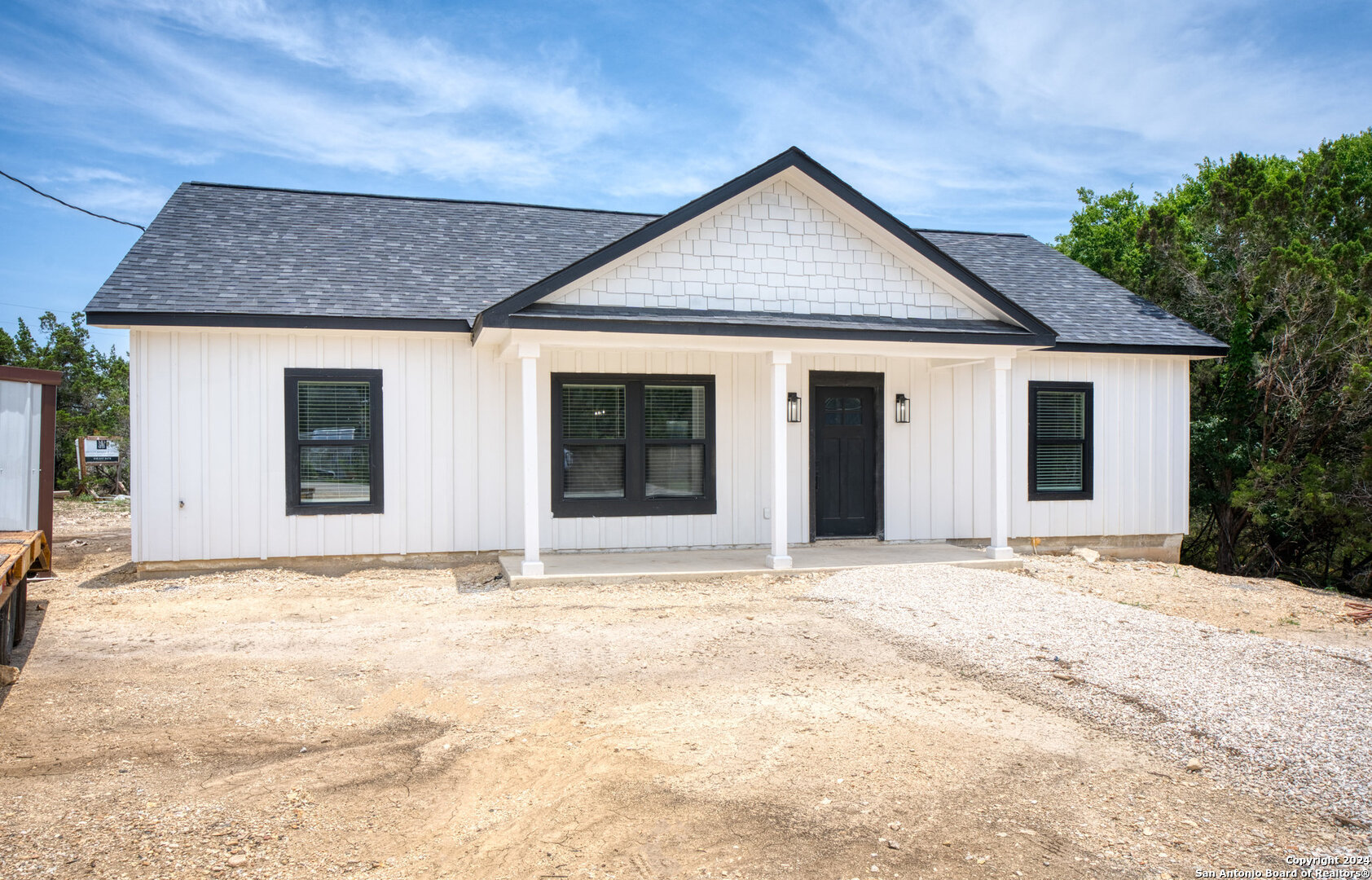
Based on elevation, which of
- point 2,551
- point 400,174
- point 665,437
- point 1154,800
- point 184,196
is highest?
point 400,174

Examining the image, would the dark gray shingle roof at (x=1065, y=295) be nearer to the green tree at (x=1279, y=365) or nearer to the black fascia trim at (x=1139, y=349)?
the black fascia trim at (x=1139, y=349)

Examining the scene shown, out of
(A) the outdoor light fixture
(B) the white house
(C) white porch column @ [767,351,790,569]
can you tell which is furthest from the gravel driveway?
(A) the outdoor light fixture

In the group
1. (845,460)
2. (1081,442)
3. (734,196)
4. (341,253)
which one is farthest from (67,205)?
(1081,442)

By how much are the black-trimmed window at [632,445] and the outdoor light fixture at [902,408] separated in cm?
254

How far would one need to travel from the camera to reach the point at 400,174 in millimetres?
42562

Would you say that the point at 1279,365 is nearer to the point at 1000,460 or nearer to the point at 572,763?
the point at 1000,460

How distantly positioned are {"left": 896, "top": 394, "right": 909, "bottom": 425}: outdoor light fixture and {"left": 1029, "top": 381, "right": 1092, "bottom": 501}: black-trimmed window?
5.87ft

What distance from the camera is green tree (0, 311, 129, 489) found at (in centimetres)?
2016

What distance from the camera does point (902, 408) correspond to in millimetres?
11195

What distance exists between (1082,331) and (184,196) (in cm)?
1265

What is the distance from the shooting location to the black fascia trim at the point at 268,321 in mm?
8781

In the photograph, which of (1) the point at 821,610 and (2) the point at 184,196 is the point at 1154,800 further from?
(2) the point at 184,196

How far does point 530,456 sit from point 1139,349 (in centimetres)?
844

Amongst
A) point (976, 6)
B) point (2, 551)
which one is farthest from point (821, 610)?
point (976, 6)
